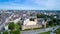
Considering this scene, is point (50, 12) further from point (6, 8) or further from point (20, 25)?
point (6, 8)

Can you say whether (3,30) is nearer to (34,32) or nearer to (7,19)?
(7,19)

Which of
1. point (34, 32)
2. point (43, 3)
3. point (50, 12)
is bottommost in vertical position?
point (34, 32)

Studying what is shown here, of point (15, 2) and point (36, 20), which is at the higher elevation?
point (15, 2)

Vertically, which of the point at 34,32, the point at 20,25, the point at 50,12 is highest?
the point at 50,12

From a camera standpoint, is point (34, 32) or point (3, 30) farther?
point (34, 32)

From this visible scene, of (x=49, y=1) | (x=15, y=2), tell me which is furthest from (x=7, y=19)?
(x=49, y=1)

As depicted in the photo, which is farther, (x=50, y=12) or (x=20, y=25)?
(x=50, y=12)

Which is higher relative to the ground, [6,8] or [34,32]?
[6,8]

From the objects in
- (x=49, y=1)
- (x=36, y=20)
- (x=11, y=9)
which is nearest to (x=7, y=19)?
(x=11, y=9)

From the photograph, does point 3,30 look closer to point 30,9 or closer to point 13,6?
point 13,6
